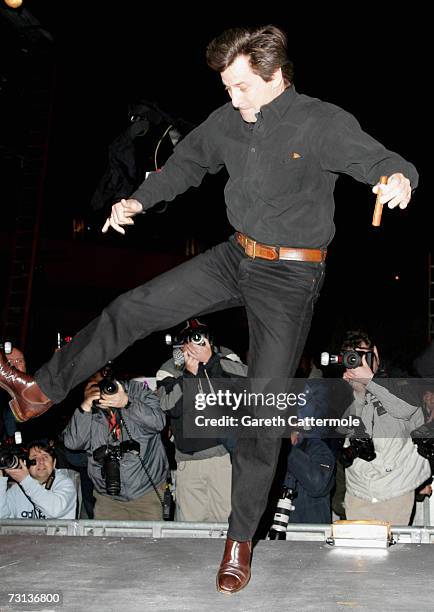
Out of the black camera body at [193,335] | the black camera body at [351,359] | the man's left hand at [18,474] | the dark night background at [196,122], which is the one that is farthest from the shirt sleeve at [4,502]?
the dark night background at [196,122]

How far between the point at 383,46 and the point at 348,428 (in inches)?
143

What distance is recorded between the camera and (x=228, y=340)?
1430cm

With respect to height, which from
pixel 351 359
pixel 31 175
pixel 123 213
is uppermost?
pixel 31 175

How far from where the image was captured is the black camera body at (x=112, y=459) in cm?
464

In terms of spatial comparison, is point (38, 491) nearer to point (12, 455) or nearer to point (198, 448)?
point (12, 455)

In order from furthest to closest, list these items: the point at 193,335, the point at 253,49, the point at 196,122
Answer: the point at 196,122, the point at 193,335, the point at 253,49

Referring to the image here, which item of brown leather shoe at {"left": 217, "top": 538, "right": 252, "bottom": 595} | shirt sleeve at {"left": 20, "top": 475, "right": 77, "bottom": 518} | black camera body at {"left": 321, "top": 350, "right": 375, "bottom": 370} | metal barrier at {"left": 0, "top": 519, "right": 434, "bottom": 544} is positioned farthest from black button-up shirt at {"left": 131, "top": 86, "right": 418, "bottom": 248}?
shirt sleeve at {"left": 20, "top": 475, "right": 77, "bottom": 518}

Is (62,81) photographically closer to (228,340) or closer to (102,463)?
(228,340)

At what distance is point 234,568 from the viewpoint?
256 centimetres

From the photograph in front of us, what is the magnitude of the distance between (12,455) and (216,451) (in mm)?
1303

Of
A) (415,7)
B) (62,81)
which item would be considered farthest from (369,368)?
(62,81)

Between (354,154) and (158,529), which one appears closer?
(354,154)

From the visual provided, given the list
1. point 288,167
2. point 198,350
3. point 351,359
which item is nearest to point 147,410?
point 198,350

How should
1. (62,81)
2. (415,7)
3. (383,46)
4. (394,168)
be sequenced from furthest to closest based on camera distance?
(62,81) → (383,46) → (415,7) → (394,168)
